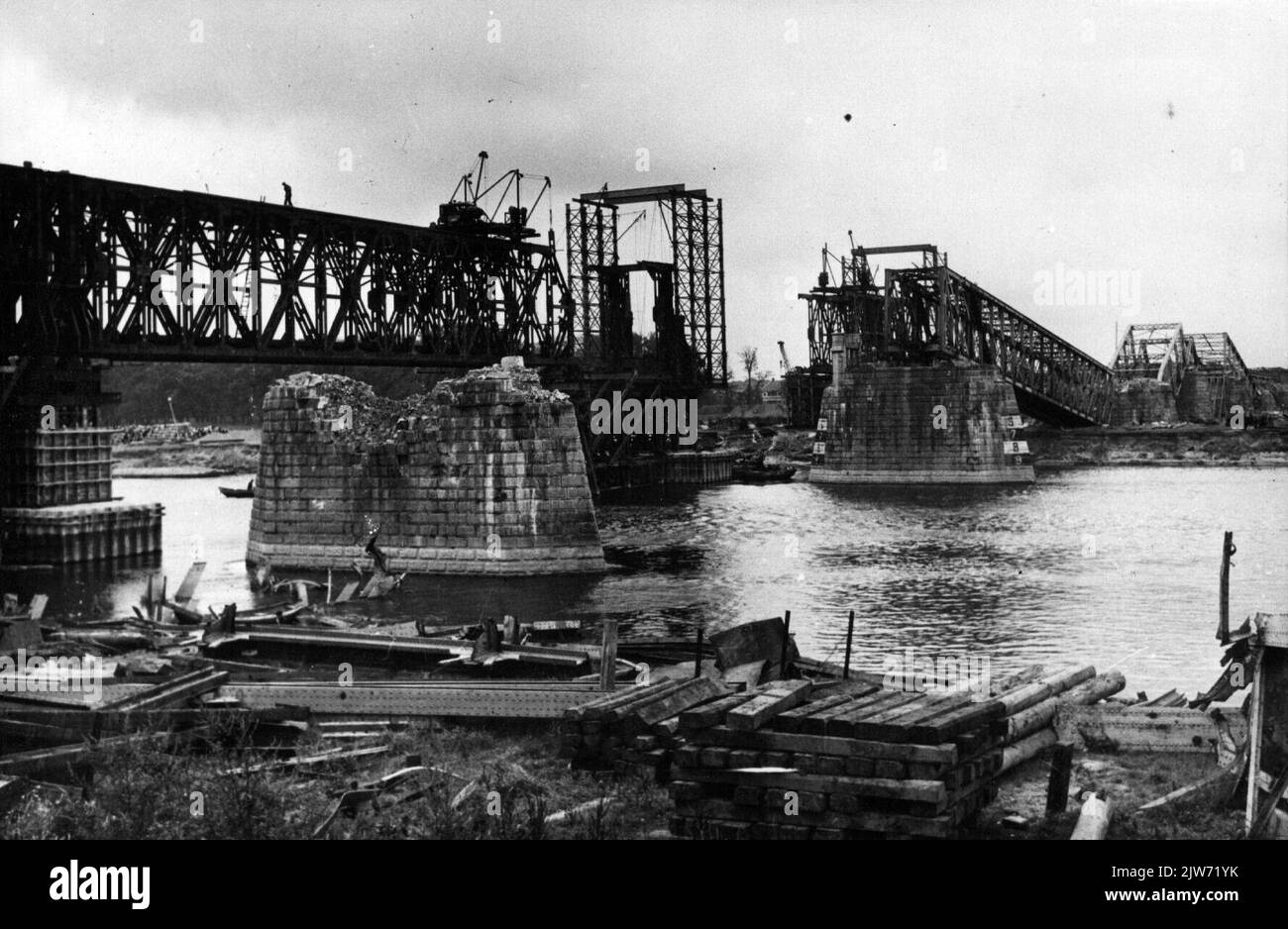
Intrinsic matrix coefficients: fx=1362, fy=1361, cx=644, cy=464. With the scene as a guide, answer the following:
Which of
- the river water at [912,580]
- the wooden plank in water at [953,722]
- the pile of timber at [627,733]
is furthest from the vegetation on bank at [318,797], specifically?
the river water at [912,580]

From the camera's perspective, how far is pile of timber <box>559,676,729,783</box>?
13648 mm

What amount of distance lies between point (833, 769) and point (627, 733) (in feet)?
9.87

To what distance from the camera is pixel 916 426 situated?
281 ft

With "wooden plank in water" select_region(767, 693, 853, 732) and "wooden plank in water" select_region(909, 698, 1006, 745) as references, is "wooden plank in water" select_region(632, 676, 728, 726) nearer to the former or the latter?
"wooden plank in water" select_region(767, 693, 853, 732)

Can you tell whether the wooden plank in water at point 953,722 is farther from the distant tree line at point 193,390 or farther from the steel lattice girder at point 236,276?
Result: the distant tree line at point 193,390

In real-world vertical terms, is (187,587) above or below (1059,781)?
above

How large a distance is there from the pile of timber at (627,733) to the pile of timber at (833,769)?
1126 mm

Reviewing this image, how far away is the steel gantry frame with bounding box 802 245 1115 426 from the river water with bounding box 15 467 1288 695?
84.7 feet

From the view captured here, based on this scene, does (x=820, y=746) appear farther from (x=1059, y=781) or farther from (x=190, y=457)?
(x=190, y=457)

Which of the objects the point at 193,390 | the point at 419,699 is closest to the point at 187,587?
the point at 419,699

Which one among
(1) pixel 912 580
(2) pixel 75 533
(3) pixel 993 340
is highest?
(3) pixel 993 340

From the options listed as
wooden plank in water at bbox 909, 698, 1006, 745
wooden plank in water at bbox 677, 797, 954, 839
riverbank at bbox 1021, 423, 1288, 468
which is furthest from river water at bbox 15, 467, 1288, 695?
riverbank at bbox 1021, 423, 1288, 468

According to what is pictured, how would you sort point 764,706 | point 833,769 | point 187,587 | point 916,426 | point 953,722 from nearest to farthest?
point 833,769 < point 953,722 < point 764,706 < point 187,587 < point 916,426

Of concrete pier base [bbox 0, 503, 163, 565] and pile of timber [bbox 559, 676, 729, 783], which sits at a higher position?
concrete pier base [bbox 0, 503, 163, 565]
